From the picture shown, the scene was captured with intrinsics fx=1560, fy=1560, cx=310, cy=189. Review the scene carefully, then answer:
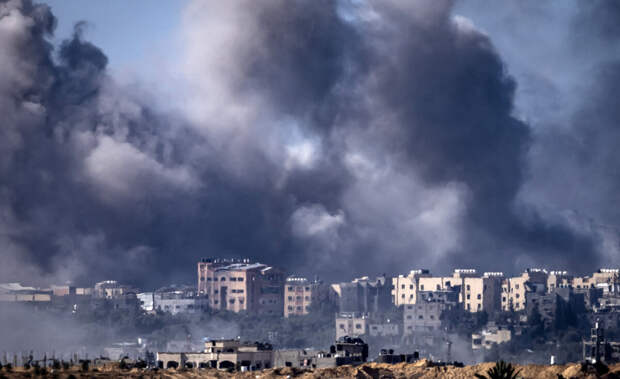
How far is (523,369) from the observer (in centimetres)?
6931

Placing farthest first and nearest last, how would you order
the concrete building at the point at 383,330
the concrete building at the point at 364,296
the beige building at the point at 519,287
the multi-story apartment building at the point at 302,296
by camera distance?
the multi-story apartment building at the point at 302,296
the concrete building at the point at 364,296
the beige building at the point at 519,287
the concrete building at the point at 383,330

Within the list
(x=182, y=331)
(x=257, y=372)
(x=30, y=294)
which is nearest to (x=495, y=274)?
(x=182, y=331)

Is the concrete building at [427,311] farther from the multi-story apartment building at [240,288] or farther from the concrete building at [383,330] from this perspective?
the multi-story apartment building at [240,288]

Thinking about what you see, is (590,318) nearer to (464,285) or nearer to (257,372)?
(464,285)

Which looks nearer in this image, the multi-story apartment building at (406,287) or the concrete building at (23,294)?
the concrete building at (23,294)

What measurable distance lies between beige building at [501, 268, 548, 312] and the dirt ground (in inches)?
2311

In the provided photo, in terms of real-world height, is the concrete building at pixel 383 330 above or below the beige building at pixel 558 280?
below

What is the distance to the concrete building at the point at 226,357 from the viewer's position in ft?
290

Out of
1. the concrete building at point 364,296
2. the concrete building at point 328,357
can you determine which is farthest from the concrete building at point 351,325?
the concrete building at point 328,357

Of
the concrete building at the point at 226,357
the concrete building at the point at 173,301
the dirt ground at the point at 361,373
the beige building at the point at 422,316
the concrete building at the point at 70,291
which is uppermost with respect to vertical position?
the concrete building at the point at 70,291

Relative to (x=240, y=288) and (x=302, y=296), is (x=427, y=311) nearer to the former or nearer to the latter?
(x=302, y=296)

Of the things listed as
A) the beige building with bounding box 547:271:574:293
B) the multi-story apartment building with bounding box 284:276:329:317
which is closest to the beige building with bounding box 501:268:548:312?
the beige building with bounding box 547:271:574:293

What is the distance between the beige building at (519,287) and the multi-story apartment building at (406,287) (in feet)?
27.0

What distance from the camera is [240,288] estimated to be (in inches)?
5866
